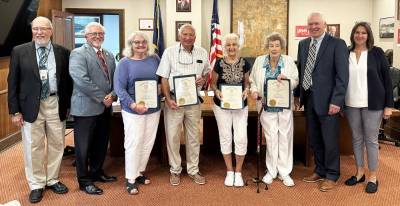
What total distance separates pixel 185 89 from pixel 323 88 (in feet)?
3.71

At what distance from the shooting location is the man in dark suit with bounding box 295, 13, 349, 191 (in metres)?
3.27

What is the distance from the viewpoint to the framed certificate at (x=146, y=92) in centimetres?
325

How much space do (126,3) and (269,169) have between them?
17.9ft

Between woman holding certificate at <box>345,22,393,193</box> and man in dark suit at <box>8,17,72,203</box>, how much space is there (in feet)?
7.65

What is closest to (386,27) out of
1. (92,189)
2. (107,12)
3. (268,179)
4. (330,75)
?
(330,75)

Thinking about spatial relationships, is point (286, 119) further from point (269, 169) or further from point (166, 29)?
point (166, 29)

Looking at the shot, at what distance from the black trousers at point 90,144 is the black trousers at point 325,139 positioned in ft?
5.79

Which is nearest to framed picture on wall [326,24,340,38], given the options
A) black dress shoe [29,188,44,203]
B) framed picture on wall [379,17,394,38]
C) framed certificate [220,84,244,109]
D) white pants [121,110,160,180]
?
framed picture on wall [379,17,394,38]

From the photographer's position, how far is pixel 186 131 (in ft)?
11.7

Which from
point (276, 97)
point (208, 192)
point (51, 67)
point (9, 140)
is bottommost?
point (208, 192)

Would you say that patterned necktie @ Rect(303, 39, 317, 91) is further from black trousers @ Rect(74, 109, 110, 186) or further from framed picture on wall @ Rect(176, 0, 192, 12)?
framed picture on wall @ Rect(176, 0, 192, 12)

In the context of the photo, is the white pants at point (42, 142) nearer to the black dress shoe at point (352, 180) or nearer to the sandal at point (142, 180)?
the sandal at point (142, 180)

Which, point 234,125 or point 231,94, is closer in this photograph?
point 231,94

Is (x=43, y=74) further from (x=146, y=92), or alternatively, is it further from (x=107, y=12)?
(x=107, y=12)
